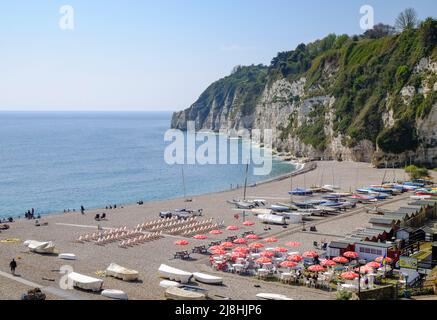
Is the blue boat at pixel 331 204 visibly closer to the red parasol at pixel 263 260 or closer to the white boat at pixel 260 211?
the white boat at pixel 260 211

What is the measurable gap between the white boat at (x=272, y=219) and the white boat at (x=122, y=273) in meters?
18.2

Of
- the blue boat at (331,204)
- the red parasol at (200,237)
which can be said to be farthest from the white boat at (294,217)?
the red parasol at (200,237)

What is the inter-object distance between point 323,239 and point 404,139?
49.4 m

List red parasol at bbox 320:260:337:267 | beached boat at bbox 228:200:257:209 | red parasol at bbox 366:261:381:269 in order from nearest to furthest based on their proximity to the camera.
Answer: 1. red parasol at bbox 366:261:381:269
2. red parasol at bbox 320:260:337:267
3. beached boat at bbox 228:200:257:209

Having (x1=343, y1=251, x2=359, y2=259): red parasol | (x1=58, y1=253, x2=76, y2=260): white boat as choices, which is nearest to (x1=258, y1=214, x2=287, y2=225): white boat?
(x1=343, y1=251, x2=359, y2=259): red parasol

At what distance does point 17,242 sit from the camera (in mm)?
34438

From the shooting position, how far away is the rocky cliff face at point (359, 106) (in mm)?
78688

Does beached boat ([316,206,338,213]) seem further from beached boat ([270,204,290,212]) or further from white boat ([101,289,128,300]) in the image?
white boat ([101,289,128,300])

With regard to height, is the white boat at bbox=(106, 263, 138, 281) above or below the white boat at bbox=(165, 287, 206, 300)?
below

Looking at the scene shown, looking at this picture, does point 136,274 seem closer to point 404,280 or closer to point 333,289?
point 333,289

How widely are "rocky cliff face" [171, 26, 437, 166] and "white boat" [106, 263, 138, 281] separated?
62.5m

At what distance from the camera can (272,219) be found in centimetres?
4175

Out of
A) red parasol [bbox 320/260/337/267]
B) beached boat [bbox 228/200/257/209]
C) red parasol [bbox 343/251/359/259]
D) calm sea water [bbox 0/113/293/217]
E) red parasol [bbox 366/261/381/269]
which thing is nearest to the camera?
red parasol [bbox 366/261/381/269]

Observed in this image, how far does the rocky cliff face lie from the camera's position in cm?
7869
